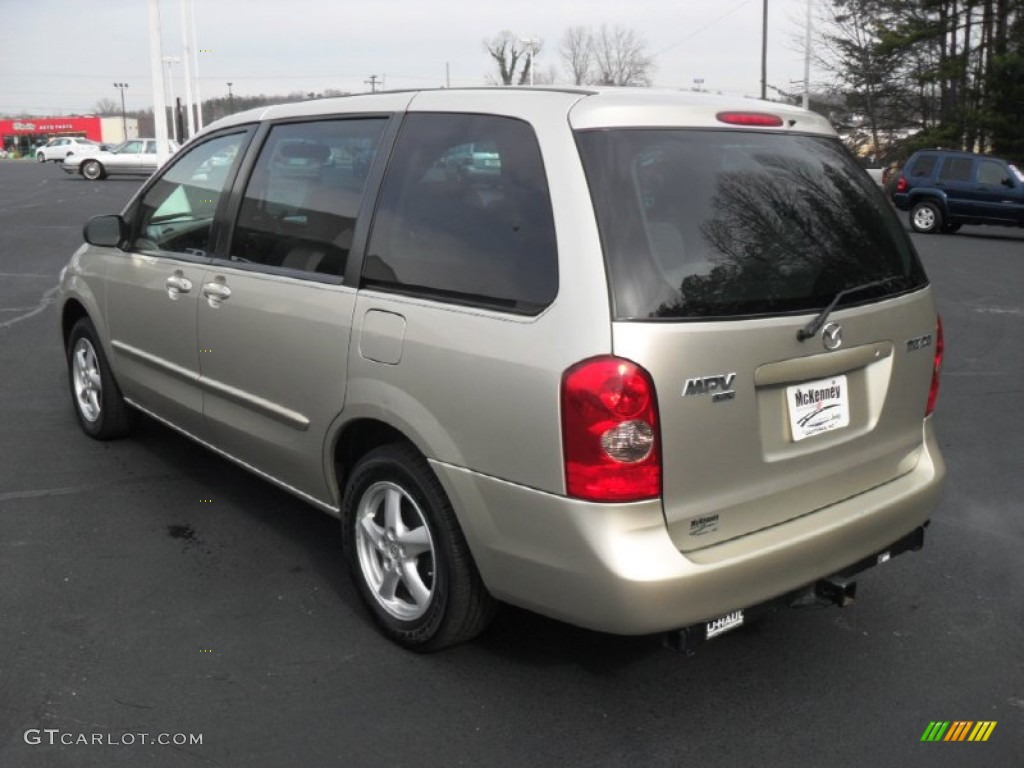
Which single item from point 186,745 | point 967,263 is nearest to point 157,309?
point 186,745

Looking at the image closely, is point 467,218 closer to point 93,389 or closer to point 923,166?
point 93,389

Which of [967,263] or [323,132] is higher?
[323,132]

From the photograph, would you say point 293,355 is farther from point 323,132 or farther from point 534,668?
point 534,668

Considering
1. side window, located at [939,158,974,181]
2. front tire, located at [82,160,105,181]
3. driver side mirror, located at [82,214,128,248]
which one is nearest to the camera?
driver side mirror, located at [82,214,128,248]

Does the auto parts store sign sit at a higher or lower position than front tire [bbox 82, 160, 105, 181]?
higher

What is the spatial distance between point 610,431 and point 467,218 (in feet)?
2.89

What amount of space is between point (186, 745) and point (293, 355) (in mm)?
1362

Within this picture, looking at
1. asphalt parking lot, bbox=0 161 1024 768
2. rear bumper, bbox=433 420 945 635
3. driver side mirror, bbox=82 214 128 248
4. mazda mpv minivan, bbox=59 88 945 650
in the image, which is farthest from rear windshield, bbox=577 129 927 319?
driver side mirror, bbox=82 214 128 248

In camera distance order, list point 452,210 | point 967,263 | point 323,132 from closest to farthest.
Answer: point 452,210 → point 323,132 → point 967,263

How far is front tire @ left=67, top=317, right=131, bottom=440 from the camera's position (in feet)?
17.5

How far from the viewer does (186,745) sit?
9.22 ft

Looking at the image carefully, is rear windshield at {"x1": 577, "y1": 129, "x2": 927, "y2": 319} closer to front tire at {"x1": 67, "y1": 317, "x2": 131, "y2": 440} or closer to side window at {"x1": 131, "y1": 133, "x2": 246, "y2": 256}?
side window at {"x1": 131, "y1": 133, "x2": 246, "y2": 256}

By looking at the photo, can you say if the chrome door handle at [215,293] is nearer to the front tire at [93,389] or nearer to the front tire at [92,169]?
the front tire at [93,389]

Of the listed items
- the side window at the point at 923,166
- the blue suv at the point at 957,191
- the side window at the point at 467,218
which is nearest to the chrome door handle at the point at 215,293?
the side window at the point at 467,218
